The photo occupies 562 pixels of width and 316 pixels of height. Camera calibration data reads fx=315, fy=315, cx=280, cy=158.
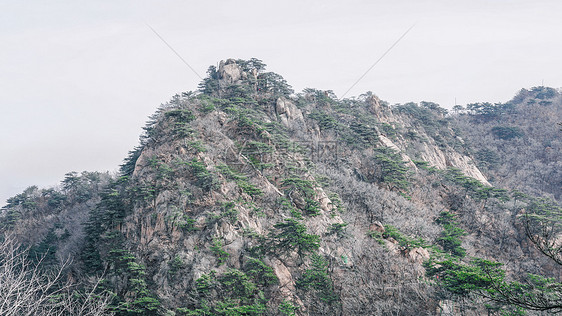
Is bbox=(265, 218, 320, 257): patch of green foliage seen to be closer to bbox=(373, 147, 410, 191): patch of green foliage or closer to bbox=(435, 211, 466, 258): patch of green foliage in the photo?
bbox=(435, 211, 466, 258): patch of green foliage

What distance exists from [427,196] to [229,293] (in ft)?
86.6

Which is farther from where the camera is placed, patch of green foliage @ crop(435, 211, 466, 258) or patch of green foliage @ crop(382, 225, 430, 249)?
patch of green foliage @ crop(435, 211, 466, 258)

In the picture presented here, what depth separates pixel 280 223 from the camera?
21578mm

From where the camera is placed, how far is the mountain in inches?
750

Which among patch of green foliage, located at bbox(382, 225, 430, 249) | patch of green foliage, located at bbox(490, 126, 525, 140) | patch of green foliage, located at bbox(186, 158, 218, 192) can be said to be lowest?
patch of green foliage, located at bbox(490, 126, 525, 140)

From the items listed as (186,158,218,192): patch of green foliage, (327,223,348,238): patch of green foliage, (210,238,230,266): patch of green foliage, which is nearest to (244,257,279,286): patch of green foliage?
(210,238,230,266): patch of green foliage

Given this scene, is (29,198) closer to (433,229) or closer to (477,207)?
(433,229)

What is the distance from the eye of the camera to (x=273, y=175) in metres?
28.9

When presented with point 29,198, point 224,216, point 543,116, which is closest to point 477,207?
point 224,216

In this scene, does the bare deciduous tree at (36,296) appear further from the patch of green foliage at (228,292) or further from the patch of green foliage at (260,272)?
the patch of green foliage at (260,272)

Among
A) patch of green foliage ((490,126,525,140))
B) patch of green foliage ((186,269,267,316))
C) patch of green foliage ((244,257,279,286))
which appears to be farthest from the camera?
patch of green foliage ((490,126,525,140))

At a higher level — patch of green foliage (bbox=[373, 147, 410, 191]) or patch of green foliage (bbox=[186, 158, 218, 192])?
patch of green foliage (bbox=[186, 158, 218, 192])

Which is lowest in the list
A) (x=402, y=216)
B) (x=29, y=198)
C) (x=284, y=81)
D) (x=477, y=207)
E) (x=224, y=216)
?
(x=29, y=198)

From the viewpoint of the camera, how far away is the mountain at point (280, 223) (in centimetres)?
1905
